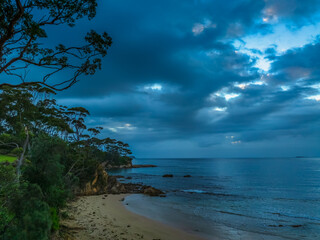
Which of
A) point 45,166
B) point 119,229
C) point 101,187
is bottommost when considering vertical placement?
point 101,187

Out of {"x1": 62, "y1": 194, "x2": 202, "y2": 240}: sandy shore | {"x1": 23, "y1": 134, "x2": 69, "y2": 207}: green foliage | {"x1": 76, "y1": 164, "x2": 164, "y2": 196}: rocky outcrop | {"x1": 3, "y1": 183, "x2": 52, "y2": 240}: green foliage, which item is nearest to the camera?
{"x1": 3, "y1": 183, "x2": 52, "y2": 240}: green foliage

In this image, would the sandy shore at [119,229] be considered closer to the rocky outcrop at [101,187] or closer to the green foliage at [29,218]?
the green foliage at [29,218]

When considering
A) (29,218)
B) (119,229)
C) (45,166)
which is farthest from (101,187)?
(29,218)

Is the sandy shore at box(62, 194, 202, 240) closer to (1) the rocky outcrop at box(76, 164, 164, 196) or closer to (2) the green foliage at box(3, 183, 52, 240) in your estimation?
(2) the green foliage at box(3, 183, 52, 240)

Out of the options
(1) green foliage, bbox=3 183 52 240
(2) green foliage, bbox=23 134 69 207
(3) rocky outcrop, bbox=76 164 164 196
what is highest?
(2) green foliage, bbox=23 134 69 207

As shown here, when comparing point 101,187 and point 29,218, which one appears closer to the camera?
point 29,218

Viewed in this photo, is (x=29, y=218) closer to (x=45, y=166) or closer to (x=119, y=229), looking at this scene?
(x=45, y=166)

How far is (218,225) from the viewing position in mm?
17172

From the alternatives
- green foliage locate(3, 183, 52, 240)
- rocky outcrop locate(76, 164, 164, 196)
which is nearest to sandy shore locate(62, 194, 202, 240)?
green foliage locate(3, 183, 52, 240)

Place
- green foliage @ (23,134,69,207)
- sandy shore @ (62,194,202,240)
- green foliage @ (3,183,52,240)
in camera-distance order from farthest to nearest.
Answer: sandy shore @ (62,194,202,240), green foliage @ (23,134,69,207), green foliage @ (3,183,52,240)

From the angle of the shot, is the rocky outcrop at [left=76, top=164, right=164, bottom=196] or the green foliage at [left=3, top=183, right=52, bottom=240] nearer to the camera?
the green foliage at [left=3, top=183, right=52, bottom=240]

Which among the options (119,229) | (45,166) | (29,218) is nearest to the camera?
(29,218)

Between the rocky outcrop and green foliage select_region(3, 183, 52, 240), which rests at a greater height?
green foliage select_region(3, 183, 52, 240)

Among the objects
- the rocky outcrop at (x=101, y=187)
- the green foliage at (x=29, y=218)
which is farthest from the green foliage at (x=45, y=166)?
the rocky outcrop at (x=101, y=187)
